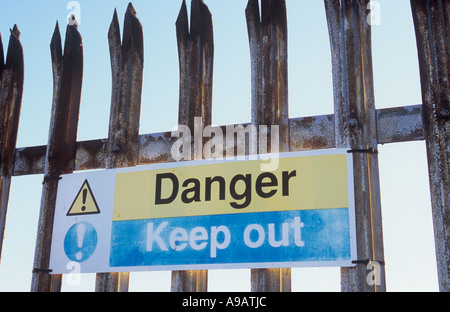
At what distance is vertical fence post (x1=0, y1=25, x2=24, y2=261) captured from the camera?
14.5 feet

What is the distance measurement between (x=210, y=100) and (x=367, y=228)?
1412 mm

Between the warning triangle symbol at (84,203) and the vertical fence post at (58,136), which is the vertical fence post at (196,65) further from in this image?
the vertical fence post at (58,136)

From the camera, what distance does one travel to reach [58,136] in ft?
14.1

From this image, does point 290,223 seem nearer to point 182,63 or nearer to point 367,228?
point 367,228

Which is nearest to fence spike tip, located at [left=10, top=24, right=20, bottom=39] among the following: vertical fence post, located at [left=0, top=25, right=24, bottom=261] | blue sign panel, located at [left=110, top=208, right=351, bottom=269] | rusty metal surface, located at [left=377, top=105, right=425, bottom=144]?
vertical fence post, located at [left=0, top=25, right=24, bottom=261]

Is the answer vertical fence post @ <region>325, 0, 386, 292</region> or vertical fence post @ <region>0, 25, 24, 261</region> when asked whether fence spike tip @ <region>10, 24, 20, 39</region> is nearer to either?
vertical fence post @ <region>0, 25, 24, 261</region>

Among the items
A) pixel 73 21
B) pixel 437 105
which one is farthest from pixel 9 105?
pixel 437 105

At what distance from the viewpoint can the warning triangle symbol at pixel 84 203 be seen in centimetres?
402

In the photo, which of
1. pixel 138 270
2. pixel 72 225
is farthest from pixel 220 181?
pixel 72 225

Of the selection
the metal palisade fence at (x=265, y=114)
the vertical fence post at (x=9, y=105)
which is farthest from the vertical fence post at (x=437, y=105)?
the vertical fence post at (x=9, y=105)

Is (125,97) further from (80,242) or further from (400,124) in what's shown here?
(400,124)

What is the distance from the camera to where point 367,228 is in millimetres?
3389

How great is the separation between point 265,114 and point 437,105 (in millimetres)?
1071

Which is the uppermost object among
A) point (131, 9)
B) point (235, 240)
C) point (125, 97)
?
point (131, 9)
